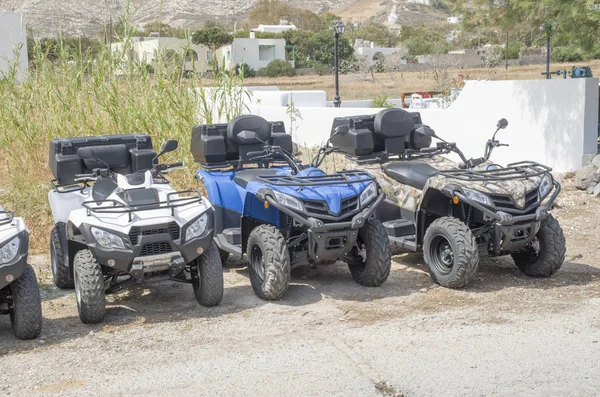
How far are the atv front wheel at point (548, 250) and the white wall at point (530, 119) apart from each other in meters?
5.09

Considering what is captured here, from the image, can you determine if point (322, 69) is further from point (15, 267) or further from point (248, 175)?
point (15, 267)

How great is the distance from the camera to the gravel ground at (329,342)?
493 centimetres

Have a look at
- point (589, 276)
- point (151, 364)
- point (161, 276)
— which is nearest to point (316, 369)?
point (151, 364)

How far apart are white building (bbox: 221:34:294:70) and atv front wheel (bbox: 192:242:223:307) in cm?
→ 6036

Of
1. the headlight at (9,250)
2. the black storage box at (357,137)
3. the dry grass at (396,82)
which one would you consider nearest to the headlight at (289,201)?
Result: the black storage box at (357,137)

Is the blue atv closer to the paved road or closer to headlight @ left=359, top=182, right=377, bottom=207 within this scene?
headlight @ left=359, top=182, right=377, bottom=207

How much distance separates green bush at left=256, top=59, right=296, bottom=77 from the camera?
207 feet

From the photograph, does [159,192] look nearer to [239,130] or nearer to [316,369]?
[239,130]

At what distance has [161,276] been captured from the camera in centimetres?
636

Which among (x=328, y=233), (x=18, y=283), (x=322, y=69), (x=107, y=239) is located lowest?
(x=18, y=283)

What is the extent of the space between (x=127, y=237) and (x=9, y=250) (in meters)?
0.81

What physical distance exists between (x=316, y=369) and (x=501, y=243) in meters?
2.43

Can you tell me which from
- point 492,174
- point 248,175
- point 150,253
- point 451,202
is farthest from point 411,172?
point 150,253

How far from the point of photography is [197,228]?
6.25 meters
